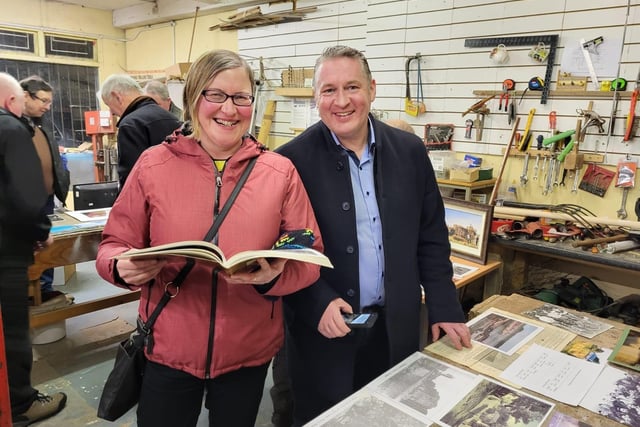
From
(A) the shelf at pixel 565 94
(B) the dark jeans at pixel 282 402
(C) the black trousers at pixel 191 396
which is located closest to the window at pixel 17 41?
(A) the shelf at pixel 565 94

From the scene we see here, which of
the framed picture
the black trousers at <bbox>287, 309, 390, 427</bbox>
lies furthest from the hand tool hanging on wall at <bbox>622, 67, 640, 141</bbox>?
the black trousers at <bbox>287, 309, 390, 427</bbox>

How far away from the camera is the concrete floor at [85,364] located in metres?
2.38

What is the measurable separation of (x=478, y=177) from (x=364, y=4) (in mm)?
2058

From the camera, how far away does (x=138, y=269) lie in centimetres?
112

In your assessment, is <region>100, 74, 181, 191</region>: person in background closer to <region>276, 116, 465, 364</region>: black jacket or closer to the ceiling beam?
<region>276, 116, 465, 364</region>: black jacket

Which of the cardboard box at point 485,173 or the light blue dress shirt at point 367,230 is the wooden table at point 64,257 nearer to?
the light blue dress shirt at point 367,230

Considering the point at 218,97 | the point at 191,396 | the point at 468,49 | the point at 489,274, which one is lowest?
the point at 489,274

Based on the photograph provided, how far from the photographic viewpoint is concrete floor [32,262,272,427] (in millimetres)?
2379

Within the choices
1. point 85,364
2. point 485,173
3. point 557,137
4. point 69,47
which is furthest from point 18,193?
point 69,47

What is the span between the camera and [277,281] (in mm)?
1186

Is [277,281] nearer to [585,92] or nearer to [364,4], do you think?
[585,92]

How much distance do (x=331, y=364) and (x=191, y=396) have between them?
437 millimetres

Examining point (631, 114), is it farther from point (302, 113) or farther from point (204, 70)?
point (302, 113)

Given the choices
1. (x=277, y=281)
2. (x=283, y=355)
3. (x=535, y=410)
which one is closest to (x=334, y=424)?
(x=277, y=281)
